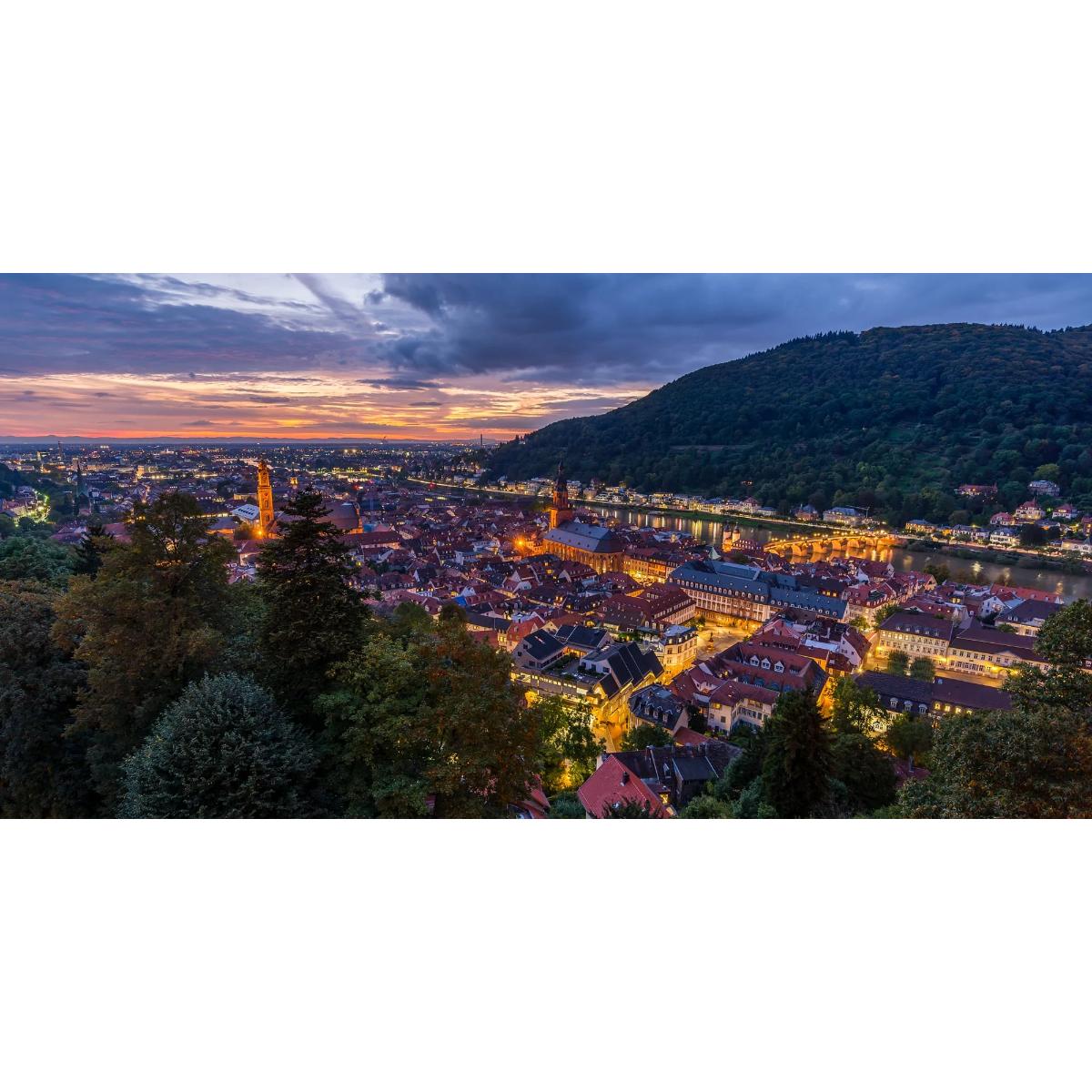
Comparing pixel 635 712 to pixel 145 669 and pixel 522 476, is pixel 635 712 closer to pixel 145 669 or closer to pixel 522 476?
pixel 145 669

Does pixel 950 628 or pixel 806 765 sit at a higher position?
pixel 806 765

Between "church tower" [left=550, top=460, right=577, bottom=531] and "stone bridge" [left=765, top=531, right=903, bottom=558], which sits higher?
"church tower" [left=550, top=460, right=577, bottom=531]

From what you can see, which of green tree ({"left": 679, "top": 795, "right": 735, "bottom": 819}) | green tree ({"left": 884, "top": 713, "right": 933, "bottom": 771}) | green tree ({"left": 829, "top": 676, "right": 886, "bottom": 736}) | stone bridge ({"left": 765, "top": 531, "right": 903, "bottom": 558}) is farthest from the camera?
stone bridge ({"left": 765, "top": 531, "right": 903, "bottom": 558})

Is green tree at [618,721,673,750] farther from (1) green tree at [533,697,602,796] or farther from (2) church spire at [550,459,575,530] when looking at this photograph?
(2) church spire at [550,459,575,530]

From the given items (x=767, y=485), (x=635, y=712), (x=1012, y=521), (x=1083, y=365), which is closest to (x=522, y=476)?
(x=767, y=485)

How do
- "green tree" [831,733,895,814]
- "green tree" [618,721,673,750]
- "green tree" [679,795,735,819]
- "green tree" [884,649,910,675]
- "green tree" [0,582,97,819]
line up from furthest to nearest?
"green tree" [884,649,910,675] < "green tree" [618,721,673,750] < "green tree" [831,733,895,814] < "green tree" [679,795,735,819] < "green tree" [0,582,97,819]

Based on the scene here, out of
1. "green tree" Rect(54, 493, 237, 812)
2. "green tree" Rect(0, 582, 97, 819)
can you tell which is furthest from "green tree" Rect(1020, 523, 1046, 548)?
"green tree" Rect(0, 582, 97, 819)

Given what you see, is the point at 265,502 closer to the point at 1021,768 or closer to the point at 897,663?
the point at 897,663
